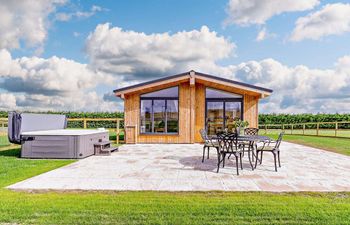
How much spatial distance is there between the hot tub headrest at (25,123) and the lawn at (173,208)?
4366mm

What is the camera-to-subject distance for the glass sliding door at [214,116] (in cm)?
1178

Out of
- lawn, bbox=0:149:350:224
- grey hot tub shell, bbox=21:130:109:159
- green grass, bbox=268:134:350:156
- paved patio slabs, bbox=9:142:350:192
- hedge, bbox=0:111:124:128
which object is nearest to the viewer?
lawn, bbox=0:149:350:224

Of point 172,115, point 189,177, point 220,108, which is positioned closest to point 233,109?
point 220,108

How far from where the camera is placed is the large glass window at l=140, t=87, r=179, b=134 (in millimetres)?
11703

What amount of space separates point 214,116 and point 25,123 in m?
7.32

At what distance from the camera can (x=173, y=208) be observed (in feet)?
10.5

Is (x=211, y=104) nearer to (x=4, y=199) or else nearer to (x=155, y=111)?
(x=155, y=111)

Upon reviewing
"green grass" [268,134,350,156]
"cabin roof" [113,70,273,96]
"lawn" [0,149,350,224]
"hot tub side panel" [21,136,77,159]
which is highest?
"cabin roof" [113,70,273,96]

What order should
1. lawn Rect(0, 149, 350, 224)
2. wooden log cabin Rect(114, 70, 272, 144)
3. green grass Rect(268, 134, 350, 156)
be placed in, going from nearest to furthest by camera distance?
lawn Rect(0, 149, 350, 224) < green grass Rect(268, 134, 350, 156) < wooden log cabin Rect(114, 70, 272, 144)

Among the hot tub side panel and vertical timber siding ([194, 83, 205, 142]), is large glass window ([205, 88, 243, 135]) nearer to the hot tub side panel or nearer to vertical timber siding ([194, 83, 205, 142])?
vertical timber siding ([194, 83, 205, 142])

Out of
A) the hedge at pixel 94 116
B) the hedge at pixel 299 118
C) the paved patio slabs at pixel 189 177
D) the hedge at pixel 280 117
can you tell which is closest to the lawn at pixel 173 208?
the paved patio slabs at pixel 189 177

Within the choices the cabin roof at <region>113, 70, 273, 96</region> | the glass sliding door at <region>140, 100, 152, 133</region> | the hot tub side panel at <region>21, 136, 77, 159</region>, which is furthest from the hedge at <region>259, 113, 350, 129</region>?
the hot tub side panel at <region>21, 136, 77, 159</region>

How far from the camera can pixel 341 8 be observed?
926 centimetres

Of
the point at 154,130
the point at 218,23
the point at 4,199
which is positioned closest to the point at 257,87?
the point at 218,23
